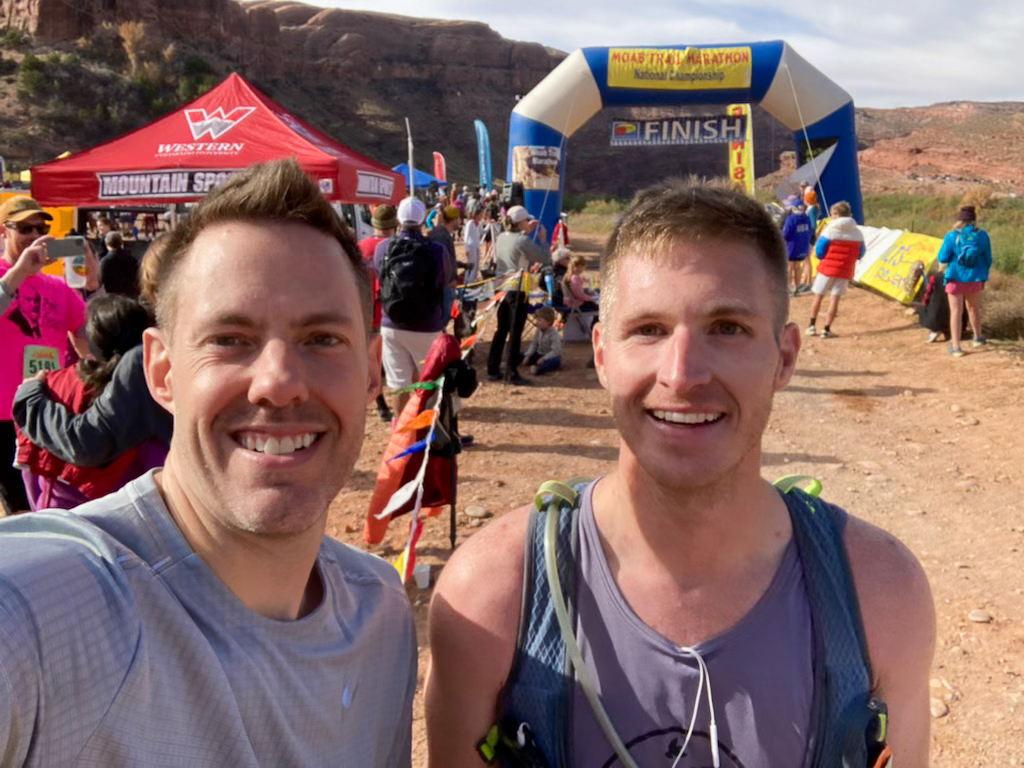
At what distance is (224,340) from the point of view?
51.2 inches

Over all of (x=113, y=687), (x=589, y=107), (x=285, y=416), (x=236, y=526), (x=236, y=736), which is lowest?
(x=236, y=736)

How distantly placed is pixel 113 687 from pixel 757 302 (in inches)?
44.4

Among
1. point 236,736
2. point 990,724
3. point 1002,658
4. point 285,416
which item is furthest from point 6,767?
point 1002,658

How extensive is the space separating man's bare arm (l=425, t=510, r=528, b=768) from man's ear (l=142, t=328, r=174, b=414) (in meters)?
0.58

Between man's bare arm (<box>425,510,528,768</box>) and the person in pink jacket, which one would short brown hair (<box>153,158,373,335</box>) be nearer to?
man's bare arm (<box>425,510,528,768</box>)

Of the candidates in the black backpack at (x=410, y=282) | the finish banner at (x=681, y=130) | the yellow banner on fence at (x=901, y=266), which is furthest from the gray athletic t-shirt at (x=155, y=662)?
the finish banner at (x=681, y=130)

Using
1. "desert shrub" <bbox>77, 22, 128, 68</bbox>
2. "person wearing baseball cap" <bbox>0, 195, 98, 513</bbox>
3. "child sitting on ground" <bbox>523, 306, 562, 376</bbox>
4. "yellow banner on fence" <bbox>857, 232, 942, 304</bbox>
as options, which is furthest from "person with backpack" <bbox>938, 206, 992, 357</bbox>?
"desert shrub" <bbox>77, 22, 128, 68</bbox>

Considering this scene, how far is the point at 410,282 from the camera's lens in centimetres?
613

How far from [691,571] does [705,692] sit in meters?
0.21

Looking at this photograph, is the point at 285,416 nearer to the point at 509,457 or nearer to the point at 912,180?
the point at 509,457

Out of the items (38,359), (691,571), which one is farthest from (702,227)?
(38,359)

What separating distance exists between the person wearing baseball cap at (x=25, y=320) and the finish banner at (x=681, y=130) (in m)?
16.1

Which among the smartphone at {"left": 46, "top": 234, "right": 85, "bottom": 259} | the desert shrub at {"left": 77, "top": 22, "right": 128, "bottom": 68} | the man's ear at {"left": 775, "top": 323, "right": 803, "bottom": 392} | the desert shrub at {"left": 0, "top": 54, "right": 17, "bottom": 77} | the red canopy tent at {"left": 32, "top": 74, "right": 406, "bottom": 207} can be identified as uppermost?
the desert shrub at {"left": 77, "top": 22, "right": 128, "bottom": 68}

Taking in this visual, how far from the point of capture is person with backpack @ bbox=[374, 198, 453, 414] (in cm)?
614
